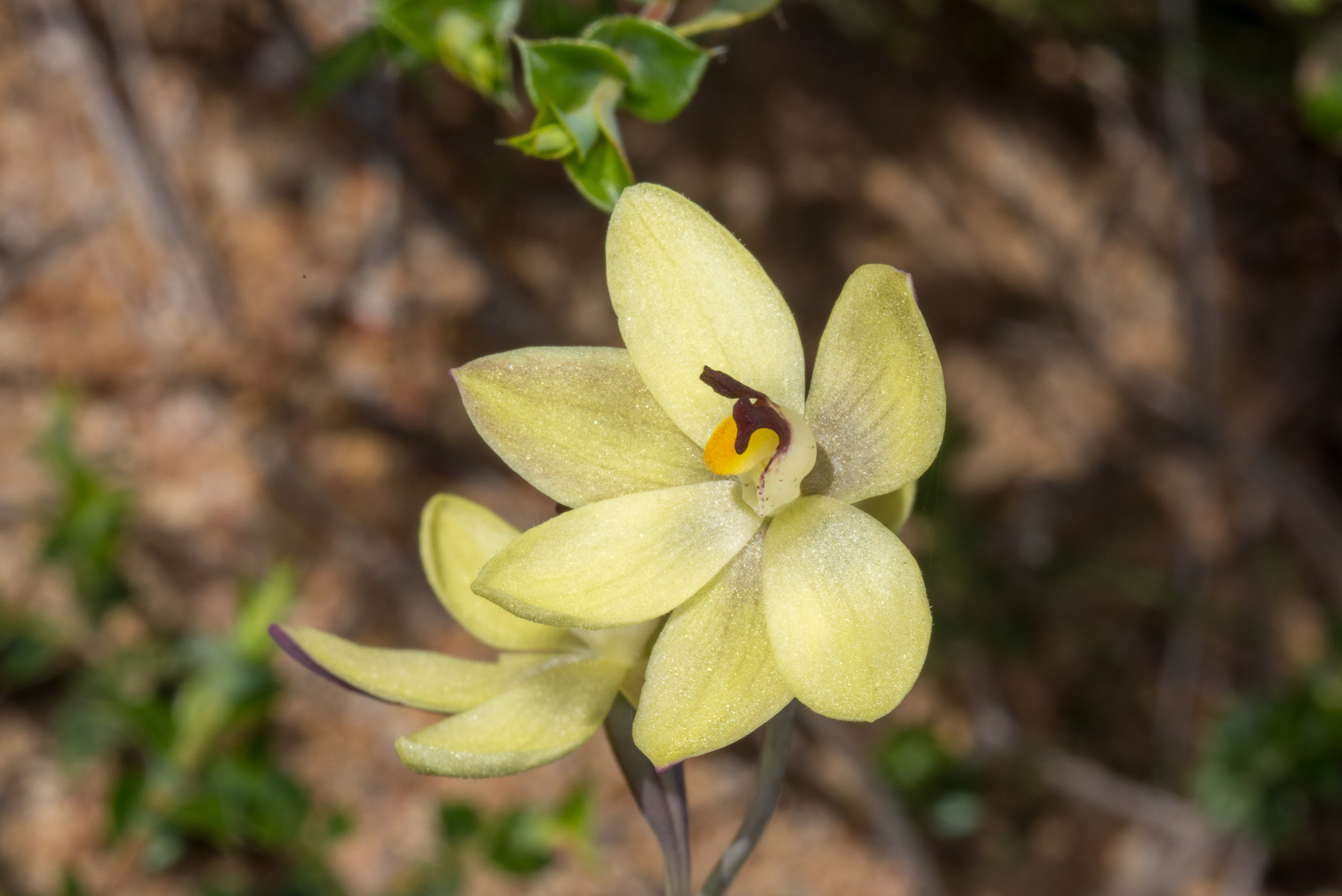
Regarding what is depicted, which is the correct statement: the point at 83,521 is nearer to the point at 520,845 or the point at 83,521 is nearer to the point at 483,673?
the point at 520,845

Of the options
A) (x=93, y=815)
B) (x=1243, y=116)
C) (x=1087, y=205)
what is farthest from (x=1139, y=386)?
(x=93, y=815)

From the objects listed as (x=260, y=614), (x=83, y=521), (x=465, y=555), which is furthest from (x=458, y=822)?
(x=465, y=555)

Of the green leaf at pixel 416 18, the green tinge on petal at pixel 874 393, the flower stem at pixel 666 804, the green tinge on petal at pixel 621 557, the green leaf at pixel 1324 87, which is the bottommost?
the flower stem at pixel 666 804

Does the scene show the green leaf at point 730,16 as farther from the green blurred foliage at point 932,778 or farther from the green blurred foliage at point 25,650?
the green blurred foliage at point 25,650

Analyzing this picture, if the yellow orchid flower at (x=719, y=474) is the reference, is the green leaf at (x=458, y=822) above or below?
below

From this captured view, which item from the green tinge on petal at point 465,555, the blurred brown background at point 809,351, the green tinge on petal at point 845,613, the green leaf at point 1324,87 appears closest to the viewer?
the green tinge on petal at point 845,613

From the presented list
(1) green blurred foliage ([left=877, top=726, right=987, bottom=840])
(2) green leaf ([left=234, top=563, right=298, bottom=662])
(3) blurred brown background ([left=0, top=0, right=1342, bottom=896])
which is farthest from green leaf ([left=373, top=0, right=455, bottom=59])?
(1) green blurred foliage ([left=877, top=726, right=987, bottom=840])

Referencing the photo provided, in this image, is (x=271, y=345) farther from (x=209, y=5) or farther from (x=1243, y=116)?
(x=1243, y=116)

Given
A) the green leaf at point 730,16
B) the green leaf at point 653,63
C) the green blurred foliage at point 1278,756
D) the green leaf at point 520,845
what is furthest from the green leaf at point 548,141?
the green blurred foliage at point 1278,756
